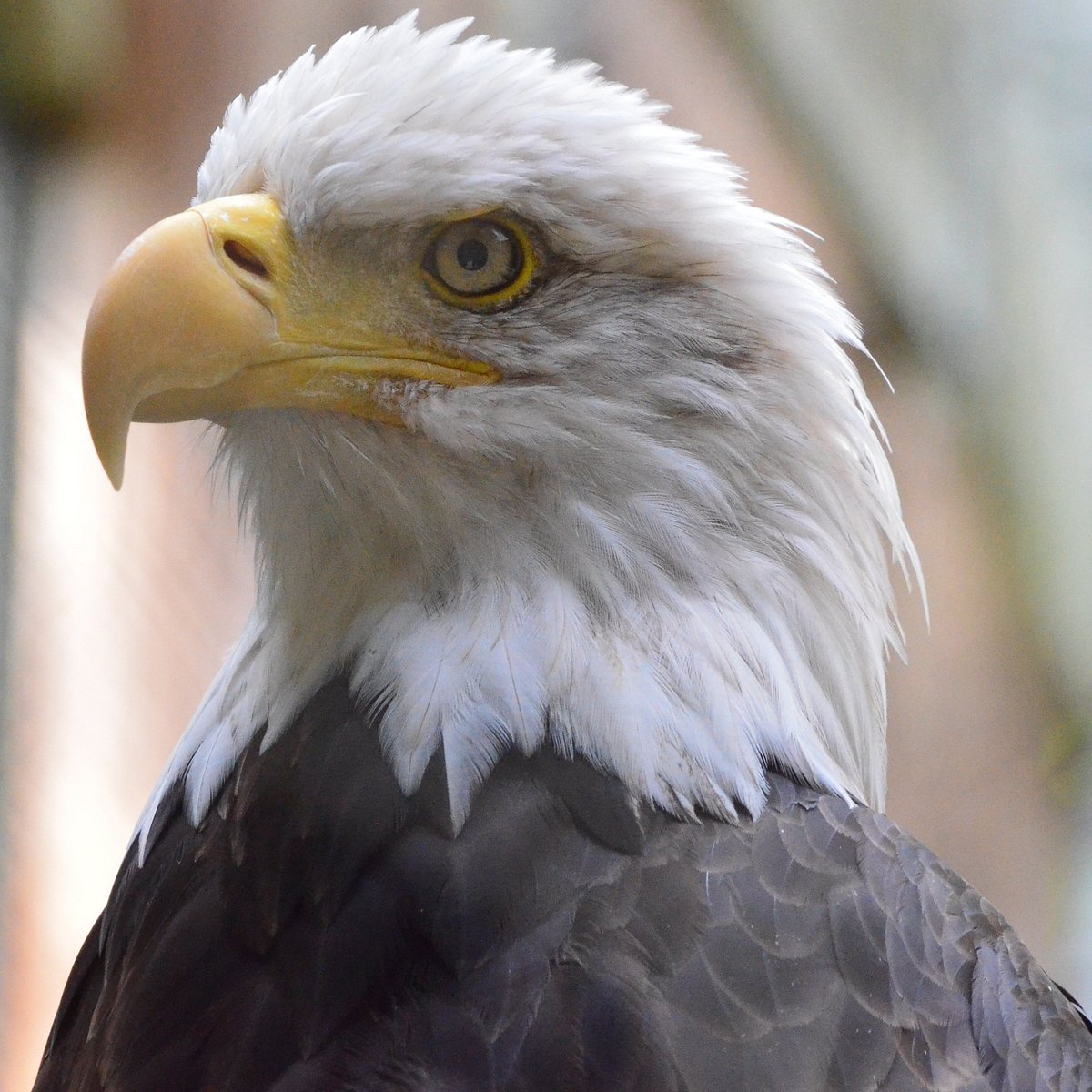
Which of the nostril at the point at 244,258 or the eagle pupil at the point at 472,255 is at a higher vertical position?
the nostril at the point at 244,258

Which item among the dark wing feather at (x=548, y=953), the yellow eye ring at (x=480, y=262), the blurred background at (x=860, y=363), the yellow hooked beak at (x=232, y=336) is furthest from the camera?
the blurred background at (x=860, y=363)

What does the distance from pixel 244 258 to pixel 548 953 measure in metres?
0.66

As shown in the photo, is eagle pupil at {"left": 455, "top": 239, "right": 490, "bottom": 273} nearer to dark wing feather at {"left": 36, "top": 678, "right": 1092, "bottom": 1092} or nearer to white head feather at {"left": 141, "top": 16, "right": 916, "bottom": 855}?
white head feather at {"left": 141, "top": 16, "right": 916, "bottom": 855}

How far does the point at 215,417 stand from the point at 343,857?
42cm

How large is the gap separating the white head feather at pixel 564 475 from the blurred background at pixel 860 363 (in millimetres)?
797

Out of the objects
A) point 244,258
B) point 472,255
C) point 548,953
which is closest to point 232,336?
point 244,258

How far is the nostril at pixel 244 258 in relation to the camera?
1.04 m

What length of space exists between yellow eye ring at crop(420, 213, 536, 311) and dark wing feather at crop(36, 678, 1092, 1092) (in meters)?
0.40

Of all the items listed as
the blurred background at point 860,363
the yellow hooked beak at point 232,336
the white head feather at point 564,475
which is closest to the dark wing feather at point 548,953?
the white head feather at point 564,475

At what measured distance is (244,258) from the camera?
41.0 inches

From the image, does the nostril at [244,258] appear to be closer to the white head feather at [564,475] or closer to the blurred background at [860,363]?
the white head feather at [564,475]

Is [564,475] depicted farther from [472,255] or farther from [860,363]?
[860,363]

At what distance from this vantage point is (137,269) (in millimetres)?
975

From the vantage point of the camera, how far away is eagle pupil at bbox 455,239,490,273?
108 centimetres
